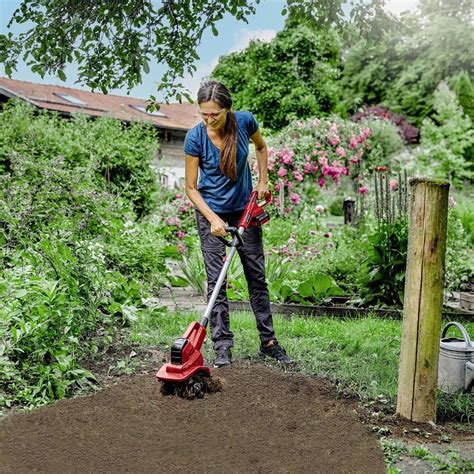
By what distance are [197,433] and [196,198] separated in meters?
1.51

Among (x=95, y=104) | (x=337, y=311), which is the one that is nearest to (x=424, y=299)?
(x=337, y=311)

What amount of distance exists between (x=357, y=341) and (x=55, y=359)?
6.66 ft

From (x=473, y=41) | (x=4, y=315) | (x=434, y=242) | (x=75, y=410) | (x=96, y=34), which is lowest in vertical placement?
(x=75, y=410)

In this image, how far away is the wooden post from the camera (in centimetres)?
360

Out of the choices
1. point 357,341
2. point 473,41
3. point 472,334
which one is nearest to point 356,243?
point 472,334

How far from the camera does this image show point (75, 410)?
3.57 m

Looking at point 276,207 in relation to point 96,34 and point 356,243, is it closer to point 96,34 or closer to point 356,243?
point 356,243

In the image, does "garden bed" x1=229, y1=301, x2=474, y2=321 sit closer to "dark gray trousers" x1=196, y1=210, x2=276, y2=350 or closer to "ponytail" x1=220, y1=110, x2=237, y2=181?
"dark gray trousers" x1=196, y1=210, x2=276, y2=350

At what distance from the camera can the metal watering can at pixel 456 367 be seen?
4.03m

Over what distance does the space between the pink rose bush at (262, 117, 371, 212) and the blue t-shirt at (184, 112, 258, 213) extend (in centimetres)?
617

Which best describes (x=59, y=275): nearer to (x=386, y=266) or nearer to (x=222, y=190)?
(x=222, y=190)

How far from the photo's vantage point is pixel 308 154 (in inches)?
444

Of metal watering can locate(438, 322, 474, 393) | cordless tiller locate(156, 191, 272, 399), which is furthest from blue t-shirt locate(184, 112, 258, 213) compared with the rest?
metal watering can locate(438, 322, 474, 393)

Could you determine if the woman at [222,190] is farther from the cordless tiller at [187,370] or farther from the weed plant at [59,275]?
the weed plant at [59,275]
